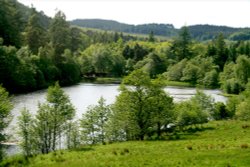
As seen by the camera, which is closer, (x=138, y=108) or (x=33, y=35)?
(x=138, y=108)

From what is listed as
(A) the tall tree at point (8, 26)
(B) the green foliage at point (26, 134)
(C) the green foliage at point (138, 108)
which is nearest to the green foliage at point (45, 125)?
(B) the green foliage at point (26, 134)

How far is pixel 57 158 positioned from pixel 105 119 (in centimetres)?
2190

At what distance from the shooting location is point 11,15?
16888 cm

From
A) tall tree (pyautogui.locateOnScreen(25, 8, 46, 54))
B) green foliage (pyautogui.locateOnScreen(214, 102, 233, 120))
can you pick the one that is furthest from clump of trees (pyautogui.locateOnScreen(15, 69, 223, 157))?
tall tree (pyautogui.locateOnScreen(25, 8, 46, 54))

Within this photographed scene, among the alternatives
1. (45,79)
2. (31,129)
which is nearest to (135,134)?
(31,129)

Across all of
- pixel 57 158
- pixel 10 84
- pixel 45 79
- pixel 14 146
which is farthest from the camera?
pixel 45 79

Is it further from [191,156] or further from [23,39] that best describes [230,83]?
[191,156]

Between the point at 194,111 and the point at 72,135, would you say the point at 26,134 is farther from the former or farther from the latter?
the point at 194,111

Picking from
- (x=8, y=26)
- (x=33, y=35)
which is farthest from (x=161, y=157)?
(x=33, y=35)

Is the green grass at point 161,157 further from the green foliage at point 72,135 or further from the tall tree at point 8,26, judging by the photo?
the tall tree at point 8,26

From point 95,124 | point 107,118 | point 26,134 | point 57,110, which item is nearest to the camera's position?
point 26,134

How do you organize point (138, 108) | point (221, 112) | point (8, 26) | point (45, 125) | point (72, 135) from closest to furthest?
Answer: point (45, 125), point (138, 108), point (72, 135), point (221, 112), point (8, 26)

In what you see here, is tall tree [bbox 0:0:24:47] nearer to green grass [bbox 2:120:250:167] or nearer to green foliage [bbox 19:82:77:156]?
green foliage [bbox 19:82:77:156]

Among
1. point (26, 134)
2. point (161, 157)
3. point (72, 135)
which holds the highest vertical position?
point (161, 157)
